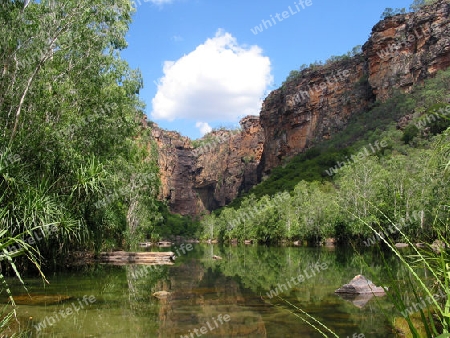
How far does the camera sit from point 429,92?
213ft

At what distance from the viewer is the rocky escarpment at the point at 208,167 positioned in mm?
151750

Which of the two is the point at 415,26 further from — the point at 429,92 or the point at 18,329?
the point at 18,329

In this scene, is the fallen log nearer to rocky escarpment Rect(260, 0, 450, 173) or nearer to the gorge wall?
rocky escarpment Rect(260, 0, 450, 173)

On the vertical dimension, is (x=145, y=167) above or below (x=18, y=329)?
above

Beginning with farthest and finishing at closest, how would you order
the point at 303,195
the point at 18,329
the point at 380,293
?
the point at 303,195 → the point at 380,293 → the point at 18,329

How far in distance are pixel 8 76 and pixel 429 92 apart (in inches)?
2617

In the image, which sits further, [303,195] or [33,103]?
[303,195]

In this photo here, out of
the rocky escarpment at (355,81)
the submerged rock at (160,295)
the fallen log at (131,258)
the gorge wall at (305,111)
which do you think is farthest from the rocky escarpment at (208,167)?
the submerged rock at (160,295)

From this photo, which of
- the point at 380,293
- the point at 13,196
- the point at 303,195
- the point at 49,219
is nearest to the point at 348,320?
the point at 380,293

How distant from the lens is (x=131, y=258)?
24219mm

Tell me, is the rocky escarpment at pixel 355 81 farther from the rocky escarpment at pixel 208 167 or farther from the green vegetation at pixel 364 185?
the rocky escarpment at pixel 208 167

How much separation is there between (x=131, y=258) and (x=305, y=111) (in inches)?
3758

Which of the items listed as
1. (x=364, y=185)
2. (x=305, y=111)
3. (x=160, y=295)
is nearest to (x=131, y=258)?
(x=160, y=295)

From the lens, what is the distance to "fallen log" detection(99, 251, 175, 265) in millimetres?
23484
